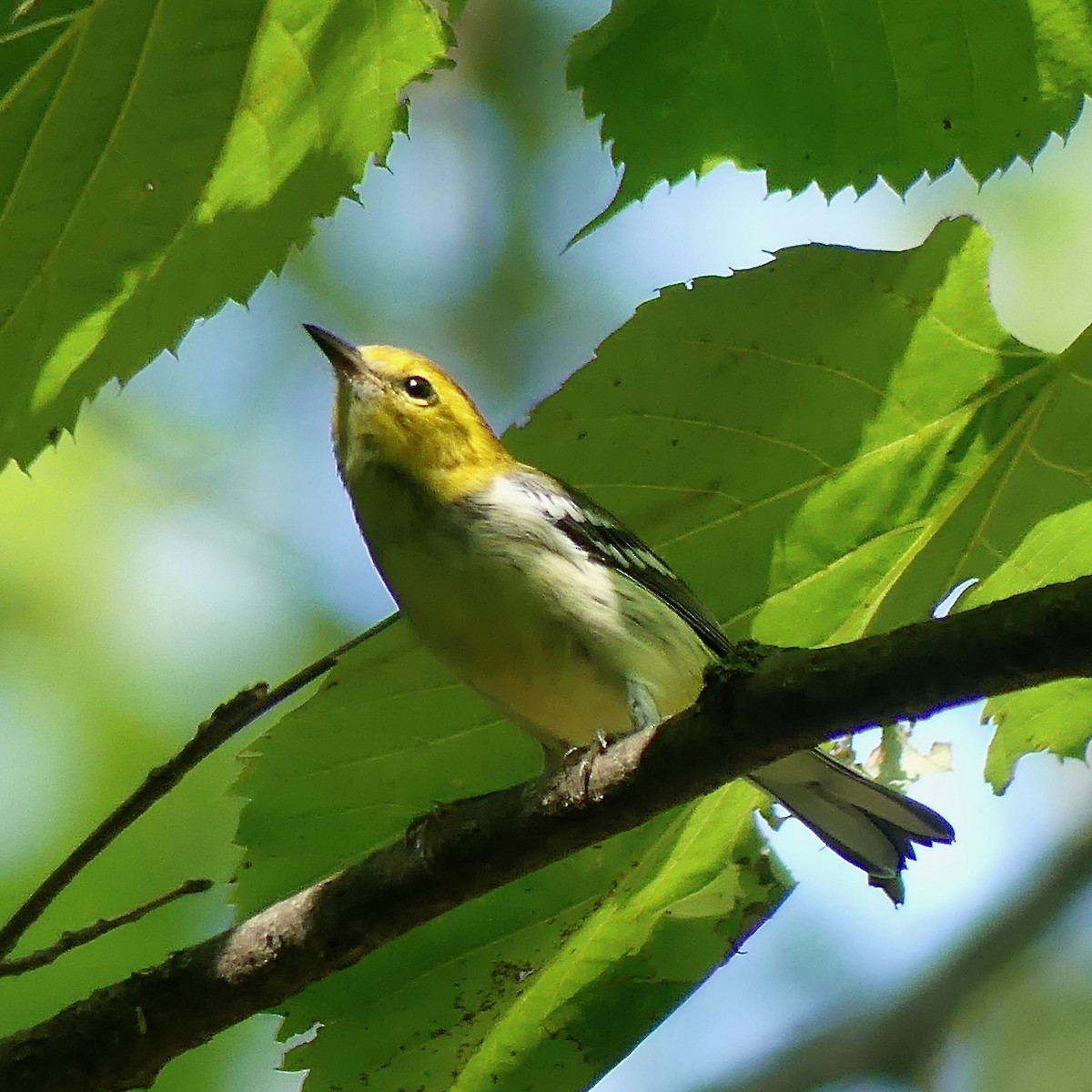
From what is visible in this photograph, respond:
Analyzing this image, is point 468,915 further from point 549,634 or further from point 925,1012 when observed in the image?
point 925,1012

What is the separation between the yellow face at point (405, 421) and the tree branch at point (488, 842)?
150 centimetres

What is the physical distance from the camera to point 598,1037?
7.79ft

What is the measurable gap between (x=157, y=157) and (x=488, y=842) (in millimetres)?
1158

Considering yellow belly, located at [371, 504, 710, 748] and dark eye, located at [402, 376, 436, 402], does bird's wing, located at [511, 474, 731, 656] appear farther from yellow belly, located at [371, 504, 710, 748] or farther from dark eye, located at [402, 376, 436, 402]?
dark eye, located at [402, 376, 436, 402]

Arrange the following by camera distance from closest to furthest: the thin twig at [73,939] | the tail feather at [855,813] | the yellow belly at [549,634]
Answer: the thin twig at [73,939] → the yellow belly at [549,634] → the tail feather at [855,813]

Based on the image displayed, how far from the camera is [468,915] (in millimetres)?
2676

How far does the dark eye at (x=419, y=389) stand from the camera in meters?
4.03

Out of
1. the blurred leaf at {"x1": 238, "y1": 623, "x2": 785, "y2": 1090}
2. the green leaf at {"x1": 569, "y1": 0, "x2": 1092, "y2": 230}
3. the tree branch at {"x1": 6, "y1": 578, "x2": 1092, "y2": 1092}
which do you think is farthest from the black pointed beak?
the tree branch at {"x1": 6, "y1": 578, "x2": 1092, "y2": 1092}

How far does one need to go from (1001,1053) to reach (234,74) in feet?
22.4

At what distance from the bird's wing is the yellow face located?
0.21 meters

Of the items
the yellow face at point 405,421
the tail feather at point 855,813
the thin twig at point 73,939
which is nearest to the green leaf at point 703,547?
the thin twig at point 73,939

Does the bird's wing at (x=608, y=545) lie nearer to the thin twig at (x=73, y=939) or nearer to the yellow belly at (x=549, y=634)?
the yellow belly at (x=549, y=634)

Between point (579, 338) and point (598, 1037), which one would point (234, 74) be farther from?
point (579, 338)

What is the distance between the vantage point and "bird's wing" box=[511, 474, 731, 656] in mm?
3340
